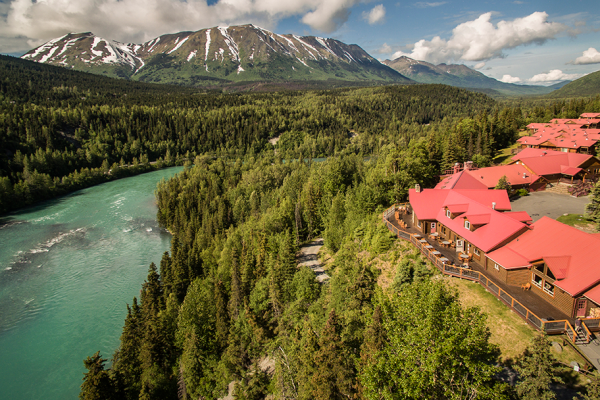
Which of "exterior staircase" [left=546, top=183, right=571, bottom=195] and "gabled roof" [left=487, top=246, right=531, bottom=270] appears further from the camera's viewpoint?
"exterior staircase" [left=546, top=183, right=571, bottom=195]

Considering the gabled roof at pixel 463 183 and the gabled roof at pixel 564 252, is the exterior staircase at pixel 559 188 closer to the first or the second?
the gabled roof at pixel 463 183

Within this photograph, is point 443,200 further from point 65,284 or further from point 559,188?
point 65,284

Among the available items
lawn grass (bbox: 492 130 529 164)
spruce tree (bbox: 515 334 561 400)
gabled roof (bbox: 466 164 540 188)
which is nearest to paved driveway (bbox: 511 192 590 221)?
gabled roof (bbox: 466 164 540 188)

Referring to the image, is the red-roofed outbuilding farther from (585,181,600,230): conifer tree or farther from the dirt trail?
the dirt trail

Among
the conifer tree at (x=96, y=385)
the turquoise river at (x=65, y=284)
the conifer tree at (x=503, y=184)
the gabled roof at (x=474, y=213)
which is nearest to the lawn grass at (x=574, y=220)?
the gabled roof at (x=474, y=213)

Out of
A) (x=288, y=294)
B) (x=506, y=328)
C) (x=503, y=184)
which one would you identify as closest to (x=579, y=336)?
(x=506, y=328)

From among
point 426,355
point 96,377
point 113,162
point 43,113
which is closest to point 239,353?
point 96,377
